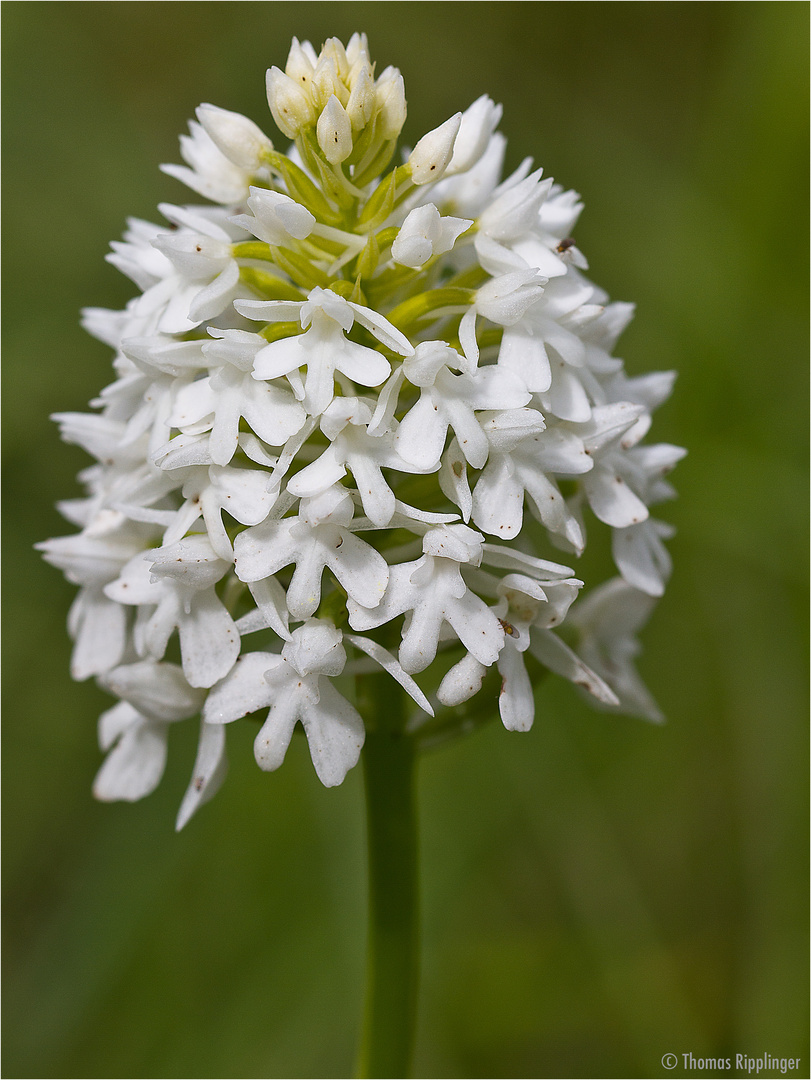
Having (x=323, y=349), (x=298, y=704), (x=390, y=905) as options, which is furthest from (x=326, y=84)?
(x=390, y=905)

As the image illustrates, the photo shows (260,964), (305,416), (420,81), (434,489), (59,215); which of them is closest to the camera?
(305,416)

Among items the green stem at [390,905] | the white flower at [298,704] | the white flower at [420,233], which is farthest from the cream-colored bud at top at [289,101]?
the green stem at [390,905]

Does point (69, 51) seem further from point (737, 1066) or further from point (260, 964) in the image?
point (737, 1066)

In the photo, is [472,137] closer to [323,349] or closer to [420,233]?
[420,233]

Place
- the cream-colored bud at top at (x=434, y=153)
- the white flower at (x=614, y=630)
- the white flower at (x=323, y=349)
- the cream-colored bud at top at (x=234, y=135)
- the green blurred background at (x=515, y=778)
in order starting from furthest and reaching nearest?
the green blurred background at (x=515, y=778) → the white flower at (x=614, y=630) → the cream-colored bud at top at (x=234, y=135) → the cream-colored bud at top at (x=434, y=153) → the white flower at (x=323, y=349)

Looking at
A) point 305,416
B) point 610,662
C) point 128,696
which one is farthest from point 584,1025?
→ point 305,416

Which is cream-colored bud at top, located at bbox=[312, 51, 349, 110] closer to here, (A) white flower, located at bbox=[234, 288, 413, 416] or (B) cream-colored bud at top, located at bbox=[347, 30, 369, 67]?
(B) cream-colored bud at top, located at bbox=[347, 30, 369, 67]

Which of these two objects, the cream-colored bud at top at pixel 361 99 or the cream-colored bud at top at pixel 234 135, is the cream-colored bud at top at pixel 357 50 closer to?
the cream-colored bud at top at pixel 361 99
